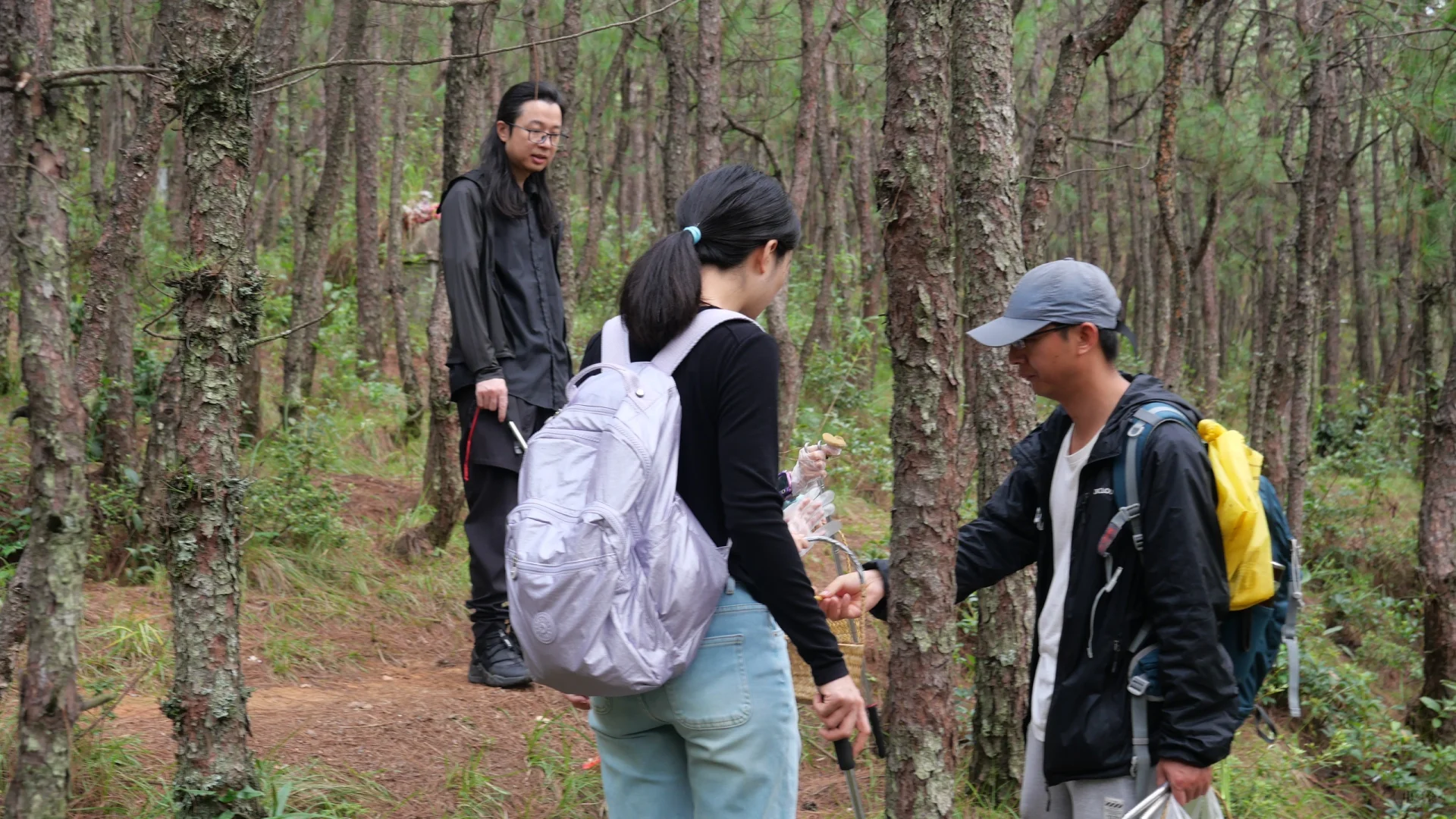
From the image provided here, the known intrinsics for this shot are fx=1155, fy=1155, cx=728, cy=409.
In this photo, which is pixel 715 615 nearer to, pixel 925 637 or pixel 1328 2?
pixel 925 637

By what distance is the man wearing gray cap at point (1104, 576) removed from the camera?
2.25 m

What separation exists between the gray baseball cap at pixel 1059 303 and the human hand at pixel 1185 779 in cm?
88

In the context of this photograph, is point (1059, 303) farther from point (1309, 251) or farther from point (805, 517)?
point (1309, 251)

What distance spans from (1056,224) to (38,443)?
23.6 metres

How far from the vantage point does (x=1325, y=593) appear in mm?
10141

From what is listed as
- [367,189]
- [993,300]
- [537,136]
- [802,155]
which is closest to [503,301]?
[537,136]

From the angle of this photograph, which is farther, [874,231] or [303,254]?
[874,231]

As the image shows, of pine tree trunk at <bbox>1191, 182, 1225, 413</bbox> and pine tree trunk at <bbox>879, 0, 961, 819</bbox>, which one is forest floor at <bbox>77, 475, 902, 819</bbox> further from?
pine tree trunk at <bbox>1191, 182, 1225, 413</bbox>

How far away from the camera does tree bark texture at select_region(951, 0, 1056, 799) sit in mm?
3848

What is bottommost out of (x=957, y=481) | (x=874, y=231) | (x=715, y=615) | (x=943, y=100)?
(x=715, y=615)

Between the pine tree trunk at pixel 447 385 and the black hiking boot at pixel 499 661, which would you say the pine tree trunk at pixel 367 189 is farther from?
the black hiking boot at pixel 499 661

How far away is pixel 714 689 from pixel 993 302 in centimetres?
233

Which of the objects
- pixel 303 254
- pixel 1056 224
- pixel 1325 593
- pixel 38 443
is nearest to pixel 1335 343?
pixel 1056 224

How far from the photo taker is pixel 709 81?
24.7ft
